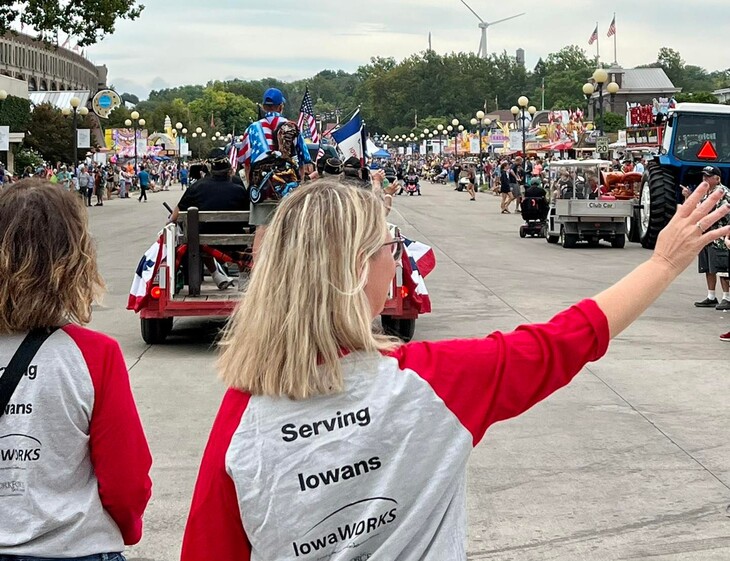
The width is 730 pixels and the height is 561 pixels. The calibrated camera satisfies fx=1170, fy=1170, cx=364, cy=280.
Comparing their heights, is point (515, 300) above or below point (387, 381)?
below

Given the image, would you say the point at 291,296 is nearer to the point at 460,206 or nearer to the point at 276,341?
the point at 276,341

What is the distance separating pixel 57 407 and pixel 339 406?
2.91 ft

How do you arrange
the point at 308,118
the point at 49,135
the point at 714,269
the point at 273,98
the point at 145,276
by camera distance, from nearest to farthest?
the point at 145,276
the point at 273,98
the point at 308,118
the point at 714,269
the point at 49,135

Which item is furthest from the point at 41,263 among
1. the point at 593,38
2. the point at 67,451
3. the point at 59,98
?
the point at 59,98

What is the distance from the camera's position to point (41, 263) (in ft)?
9.37

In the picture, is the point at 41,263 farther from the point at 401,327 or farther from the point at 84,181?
the point at 84,181

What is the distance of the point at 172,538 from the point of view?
233 inches

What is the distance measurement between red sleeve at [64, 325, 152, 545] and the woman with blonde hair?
61cm

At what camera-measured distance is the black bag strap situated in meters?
2.78

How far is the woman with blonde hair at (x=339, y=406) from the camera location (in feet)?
7.29

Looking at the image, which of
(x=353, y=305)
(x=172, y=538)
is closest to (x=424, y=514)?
(x=353, y=305)

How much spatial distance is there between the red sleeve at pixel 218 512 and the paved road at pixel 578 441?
353cm

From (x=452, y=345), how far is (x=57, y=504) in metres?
1.09

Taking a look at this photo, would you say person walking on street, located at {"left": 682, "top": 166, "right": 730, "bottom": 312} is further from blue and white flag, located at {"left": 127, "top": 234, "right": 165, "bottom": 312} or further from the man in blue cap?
blue and white flag, located at {"left": 127, "top": 234, "right": 165, "bottom": 312}
